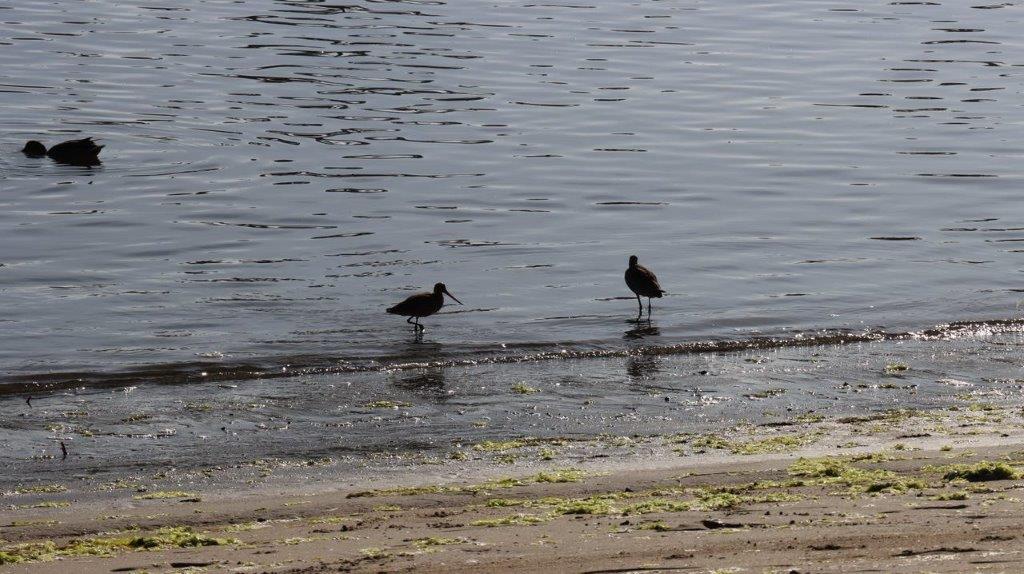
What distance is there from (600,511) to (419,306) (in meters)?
6.77

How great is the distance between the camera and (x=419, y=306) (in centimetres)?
1470

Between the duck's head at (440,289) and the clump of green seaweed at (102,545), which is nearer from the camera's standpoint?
the clump of green seaweed at (102,545)

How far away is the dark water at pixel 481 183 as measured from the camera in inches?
593

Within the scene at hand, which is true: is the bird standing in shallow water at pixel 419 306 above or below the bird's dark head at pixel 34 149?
below

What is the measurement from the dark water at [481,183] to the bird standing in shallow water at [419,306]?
8.7 inches

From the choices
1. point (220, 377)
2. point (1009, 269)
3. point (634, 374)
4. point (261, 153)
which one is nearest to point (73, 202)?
point (261, 153)

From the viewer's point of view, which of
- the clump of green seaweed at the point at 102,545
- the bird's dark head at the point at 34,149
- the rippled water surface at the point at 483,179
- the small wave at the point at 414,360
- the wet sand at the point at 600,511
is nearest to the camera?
the wet sand at the point at 600,511

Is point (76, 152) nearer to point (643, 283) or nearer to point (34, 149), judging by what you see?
point (34, 149)

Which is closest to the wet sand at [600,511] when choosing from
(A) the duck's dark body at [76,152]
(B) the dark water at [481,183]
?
(B) the dark water at [481,183]

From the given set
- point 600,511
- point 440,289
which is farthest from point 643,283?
point 600,511

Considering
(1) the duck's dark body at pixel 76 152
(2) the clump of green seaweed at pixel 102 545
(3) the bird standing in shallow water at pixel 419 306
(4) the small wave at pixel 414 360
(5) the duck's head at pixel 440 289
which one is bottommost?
(4) the small wave at pixel 414 360

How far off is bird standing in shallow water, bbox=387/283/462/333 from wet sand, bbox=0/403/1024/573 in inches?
165

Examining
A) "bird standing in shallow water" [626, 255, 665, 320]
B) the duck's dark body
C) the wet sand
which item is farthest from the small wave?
the duck's dark body

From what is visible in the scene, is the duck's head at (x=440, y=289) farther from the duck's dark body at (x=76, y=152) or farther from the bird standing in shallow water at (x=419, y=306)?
the duck's dark body at (x=76, y=152)
